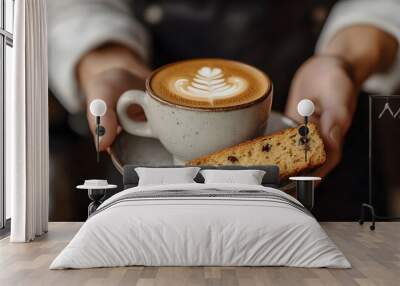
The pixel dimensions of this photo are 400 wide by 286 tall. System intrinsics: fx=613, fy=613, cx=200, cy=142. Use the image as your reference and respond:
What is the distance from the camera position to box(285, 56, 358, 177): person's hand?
6.86 metres

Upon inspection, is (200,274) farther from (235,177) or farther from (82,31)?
(82,31)

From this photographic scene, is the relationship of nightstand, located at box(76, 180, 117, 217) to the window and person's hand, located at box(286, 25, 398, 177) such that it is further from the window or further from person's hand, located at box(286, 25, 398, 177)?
person's hand, located at box(286, 25, 398, 177)

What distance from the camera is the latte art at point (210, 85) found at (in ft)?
21.7

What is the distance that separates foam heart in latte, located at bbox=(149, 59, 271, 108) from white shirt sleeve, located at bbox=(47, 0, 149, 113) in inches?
18.3

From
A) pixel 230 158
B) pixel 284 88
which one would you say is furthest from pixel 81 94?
pixel 284 88

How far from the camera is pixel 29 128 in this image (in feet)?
18.8

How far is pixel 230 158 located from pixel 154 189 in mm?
1726

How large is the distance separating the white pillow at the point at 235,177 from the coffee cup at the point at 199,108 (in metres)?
0.50

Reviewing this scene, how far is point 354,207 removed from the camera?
6996mm

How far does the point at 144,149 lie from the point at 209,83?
1.03 m

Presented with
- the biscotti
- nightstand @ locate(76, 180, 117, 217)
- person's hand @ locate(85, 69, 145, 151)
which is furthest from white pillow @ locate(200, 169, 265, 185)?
person's hand @ locate(85, 69, 145, 151)

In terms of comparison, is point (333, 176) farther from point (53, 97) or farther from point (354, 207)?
point (53, 97)

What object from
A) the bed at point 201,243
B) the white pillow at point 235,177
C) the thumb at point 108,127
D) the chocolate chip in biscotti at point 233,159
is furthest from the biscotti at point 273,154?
the bed at point 201,243

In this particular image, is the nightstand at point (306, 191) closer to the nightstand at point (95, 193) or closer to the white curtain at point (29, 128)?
the nightstand at point (95, 193)
